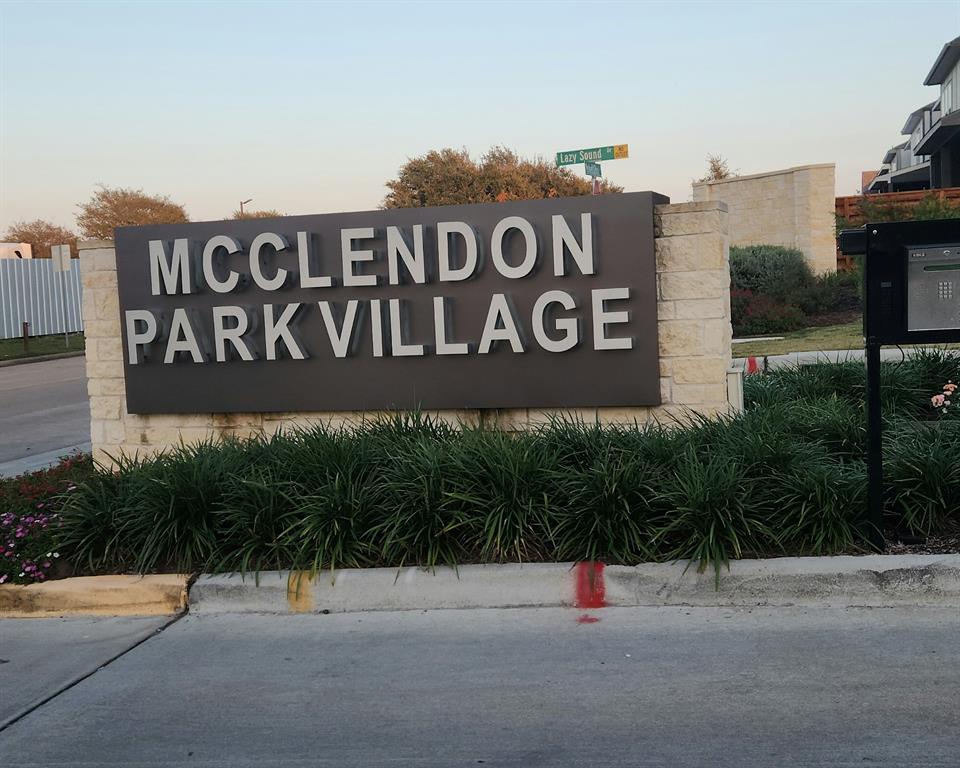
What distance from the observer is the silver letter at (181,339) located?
855 centimetres

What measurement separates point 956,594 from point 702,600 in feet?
4.19

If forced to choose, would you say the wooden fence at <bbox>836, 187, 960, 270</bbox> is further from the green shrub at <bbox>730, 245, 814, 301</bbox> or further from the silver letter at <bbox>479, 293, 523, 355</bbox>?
the silver letter at <bbox>479, 293, 523, 355</bbox>

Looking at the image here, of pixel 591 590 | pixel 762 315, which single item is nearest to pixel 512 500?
pixel 591 590

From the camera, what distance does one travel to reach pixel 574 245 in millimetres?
7711

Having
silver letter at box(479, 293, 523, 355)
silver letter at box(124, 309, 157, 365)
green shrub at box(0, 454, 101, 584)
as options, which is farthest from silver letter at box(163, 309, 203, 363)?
silver letter at box(479, 293, 523, 355)

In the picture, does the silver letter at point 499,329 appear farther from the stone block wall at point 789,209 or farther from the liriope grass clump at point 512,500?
the stone block wall at point 789,209

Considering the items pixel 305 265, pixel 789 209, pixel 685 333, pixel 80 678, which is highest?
pixel 789 209

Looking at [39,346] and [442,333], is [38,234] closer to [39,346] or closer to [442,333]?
[39,346]

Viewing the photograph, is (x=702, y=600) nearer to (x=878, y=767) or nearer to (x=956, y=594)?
(x=956, y=594)

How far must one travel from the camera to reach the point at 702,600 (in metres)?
5.43

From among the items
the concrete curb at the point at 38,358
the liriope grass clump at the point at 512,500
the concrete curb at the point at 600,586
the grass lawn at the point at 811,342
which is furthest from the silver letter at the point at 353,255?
the concrete curb at the point at 38,358

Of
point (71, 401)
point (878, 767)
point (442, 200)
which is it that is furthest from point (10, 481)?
point (442, 200)

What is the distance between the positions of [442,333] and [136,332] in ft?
8.90

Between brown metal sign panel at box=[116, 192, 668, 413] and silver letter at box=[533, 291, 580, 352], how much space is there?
0.01 m
